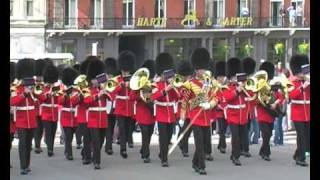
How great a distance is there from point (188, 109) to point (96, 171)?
1558 mm

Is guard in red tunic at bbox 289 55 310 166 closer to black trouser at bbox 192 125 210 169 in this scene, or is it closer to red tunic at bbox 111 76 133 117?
black trouser at bbox 192 125 210 169

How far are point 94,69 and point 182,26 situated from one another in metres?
27.0

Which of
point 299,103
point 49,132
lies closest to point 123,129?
point 49,132

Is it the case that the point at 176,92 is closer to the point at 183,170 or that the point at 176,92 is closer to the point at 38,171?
the point at 183,170

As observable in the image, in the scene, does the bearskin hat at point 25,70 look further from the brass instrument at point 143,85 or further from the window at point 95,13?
the window at point 95,13

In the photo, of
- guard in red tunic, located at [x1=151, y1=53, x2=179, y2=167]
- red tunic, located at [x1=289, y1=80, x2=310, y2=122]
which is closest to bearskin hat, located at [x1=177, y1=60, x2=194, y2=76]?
guard in red tunic, located at [x1=151, y1=53, x2=179, y2=167]

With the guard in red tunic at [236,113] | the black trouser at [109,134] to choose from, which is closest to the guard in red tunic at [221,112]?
the guard in red tunic at [236,113]

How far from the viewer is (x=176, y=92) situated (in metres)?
9.78

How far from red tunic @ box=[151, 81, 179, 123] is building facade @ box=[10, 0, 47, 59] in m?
25.4

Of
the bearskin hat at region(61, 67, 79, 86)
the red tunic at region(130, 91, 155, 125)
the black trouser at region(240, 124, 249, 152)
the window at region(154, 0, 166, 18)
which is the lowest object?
the black trouser at region(240, 124, 249, 152)

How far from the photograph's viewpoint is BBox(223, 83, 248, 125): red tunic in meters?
10.1

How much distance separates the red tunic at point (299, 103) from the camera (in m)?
9.76

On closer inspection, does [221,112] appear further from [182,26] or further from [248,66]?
[182,26]
